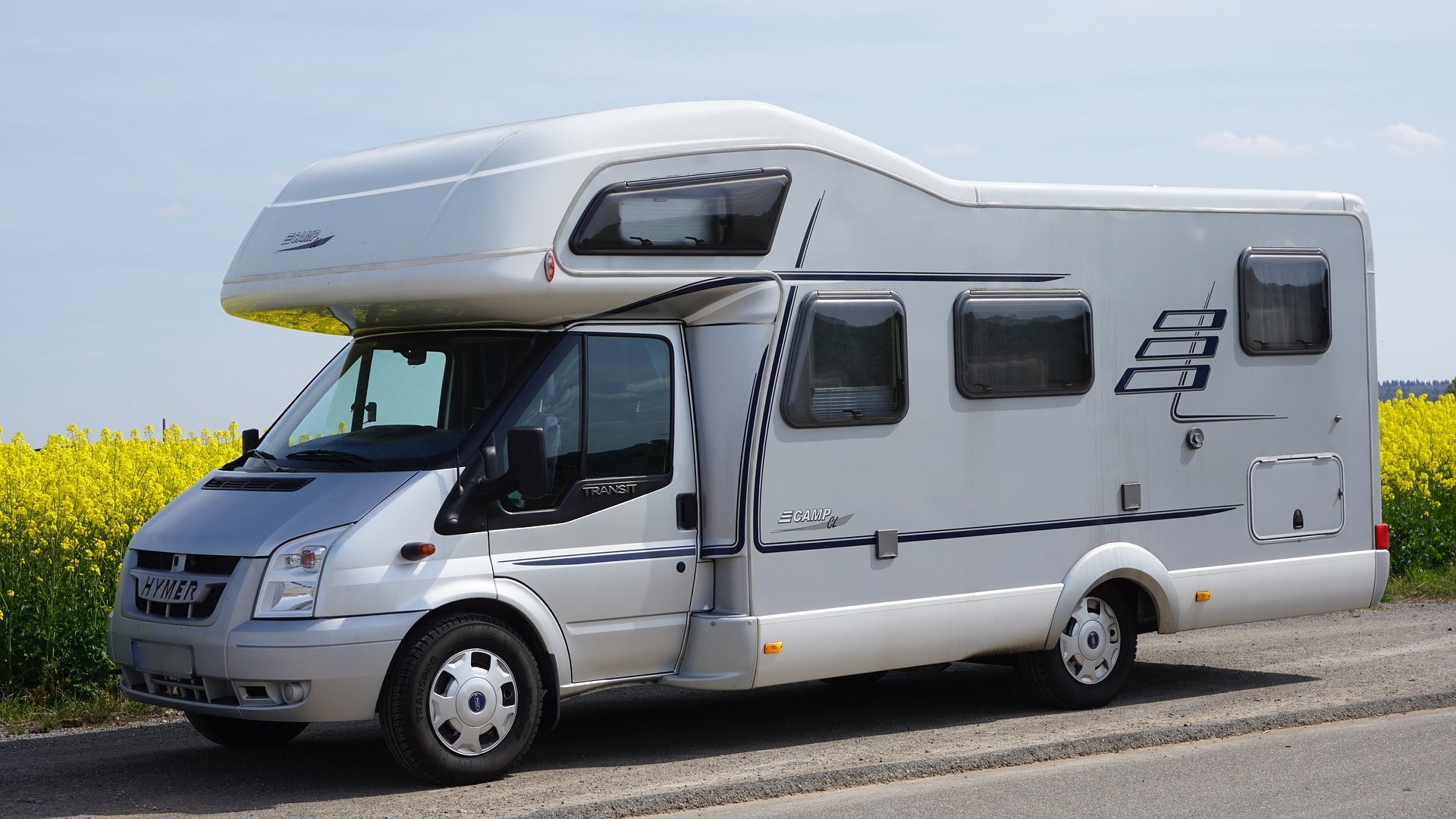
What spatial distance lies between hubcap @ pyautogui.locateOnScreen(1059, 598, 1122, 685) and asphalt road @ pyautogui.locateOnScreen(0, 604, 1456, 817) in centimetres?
24

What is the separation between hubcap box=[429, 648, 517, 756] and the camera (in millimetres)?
7270

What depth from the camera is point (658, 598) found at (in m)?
7.96

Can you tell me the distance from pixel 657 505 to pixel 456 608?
118 centimetres

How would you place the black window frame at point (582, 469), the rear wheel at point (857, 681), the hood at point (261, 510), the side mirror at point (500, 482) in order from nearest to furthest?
1. the hood at point (261, 510)
2. the side mirror at point (500, 482)
3. the black window frame at point (582, 469)
4. the rear wheel at point (857, 681)

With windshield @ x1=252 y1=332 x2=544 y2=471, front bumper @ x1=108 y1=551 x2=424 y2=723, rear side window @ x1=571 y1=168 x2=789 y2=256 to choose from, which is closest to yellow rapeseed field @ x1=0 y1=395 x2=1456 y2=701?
windshield @ x1=252 y1=332 x2=544 y2=471

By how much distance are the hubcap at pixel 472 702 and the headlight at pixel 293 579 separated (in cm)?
70

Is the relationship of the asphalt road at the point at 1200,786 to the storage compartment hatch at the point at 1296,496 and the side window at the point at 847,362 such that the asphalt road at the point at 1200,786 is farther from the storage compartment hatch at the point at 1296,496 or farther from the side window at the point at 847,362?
the side window at the point at 847,362

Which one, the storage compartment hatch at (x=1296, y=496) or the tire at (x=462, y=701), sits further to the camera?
the storage compartment hatch at (x=1296, y=496)

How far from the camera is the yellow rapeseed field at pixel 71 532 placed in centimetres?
977

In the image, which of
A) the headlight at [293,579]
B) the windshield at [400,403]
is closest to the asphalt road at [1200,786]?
the headlight at [293,579]

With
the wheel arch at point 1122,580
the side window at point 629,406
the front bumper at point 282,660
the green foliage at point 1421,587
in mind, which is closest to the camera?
the front bumper at point 282,660

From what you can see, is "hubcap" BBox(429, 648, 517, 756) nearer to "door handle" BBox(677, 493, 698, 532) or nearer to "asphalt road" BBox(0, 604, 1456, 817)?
"asphalt road" BBox(0, 604, 1456, 817)

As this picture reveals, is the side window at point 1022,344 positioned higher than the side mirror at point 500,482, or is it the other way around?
the side window at point 1022,344

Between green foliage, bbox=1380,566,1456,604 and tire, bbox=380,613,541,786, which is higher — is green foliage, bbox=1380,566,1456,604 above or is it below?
below
